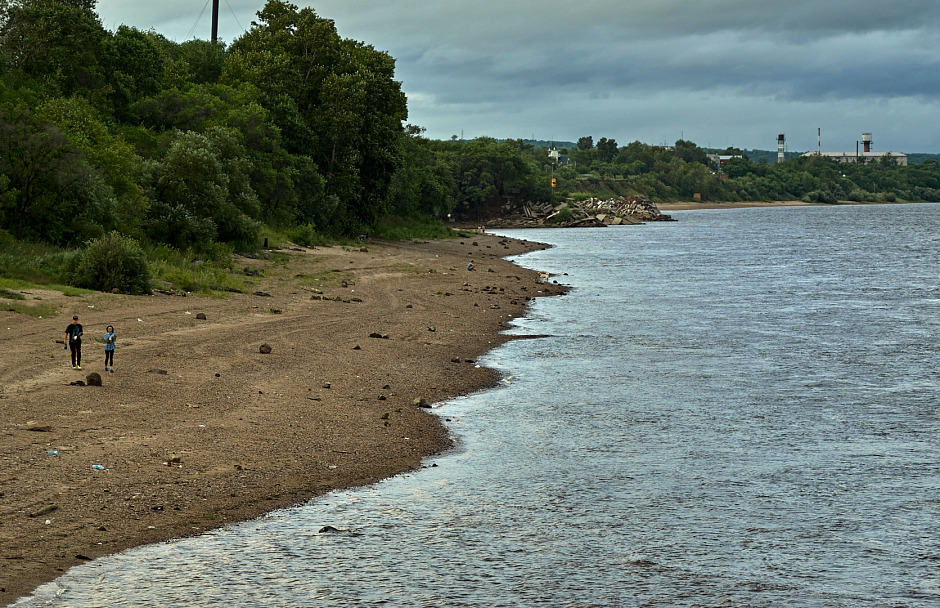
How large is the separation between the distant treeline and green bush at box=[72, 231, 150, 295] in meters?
4.79

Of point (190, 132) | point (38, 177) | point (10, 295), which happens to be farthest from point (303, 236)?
point (10, 295)

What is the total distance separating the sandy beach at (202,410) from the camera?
40.9ft

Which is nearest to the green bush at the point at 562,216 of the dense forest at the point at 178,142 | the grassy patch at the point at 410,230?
the grassy patch at the point at 410,230

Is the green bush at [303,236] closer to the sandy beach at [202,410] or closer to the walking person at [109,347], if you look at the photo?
the sandy beach at [202,410]

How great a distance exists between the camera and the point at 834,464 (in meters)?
16.5

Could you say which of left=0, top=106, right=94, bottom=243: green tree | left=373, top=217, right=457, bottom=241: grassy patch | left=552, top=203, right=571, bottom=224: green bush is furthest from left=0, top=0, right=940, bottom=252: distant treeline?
left=552, top=203, right=571, bottom=224: green bush

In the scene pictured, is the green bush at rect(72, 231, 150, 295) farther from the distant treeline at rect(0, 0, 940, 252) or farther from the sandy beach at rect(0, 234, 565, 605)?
the distant treeline at rect(0, 0, 940, 252)

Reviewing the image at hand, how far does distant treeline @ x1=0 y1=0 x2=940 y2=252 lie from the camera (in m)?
36.7

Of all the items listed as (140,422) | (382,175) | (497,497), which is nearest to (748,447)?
(497,497)

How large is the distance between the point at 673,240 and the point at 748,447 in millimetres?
95760

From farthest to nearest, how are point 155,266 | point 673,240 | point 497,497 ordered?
point 673,240 < point 155,266 < point 497,497

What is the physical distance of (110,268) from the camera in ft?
105

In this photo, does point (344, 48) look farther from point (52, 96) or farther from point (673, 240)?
point (673, 240)

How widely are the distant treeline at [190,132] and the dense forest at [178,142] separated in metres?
0.09
